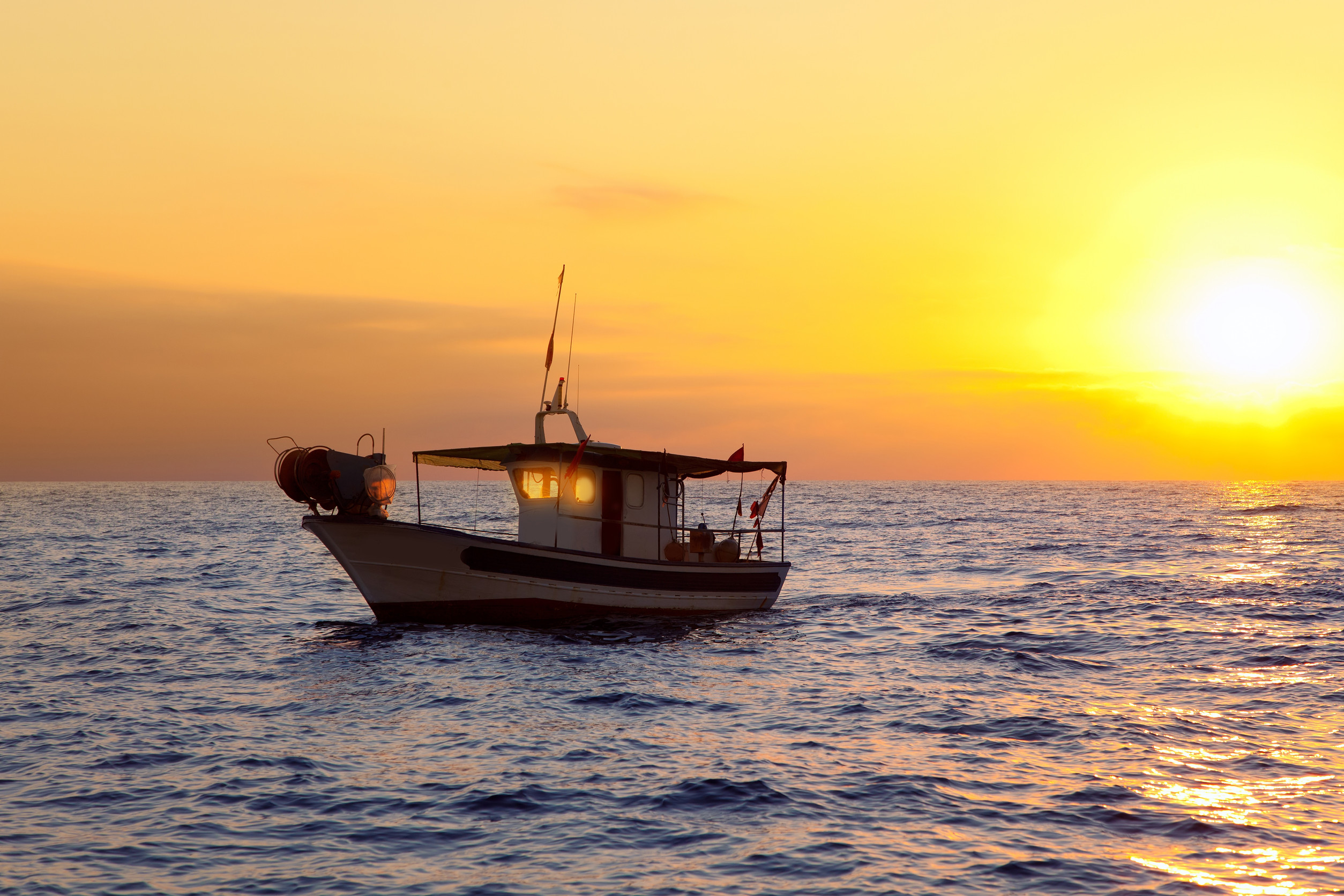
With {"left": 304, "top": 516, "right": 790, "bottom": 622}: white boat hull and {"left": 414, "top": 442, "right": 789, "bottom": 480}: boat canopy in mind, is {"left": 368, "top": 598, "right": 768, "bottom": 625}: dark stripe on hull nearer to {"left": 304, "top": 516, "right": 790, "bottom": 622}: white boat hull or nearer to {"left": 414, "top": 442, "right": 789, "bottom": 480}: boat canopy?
{"left": 304, "top": 516, "right": 790, "bottom": 622}: white boat hull

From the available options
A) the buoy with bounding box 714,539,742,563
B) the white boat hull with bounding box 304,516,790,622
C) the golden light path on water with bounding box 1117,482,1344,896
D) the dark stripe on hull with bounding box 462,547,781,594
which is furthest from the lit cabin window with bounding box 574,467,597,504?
the golden light path on water with bounding box 1117,482,1344,896

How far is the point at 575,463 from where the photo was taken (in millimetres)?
21281

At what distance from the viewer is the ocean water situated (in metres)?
8.66

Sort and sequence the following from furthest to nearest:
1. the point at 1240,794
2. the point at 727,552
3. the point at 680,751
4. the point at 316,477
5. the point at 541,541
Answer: the point at 727,552 → the point at 541,541 → the point at 316,477 → the point at 680,751 → the point at 1240,794

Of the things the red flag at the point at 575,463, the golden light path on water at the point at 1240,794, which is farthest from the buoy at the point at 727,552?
the golden light path on water at the point at 1240,794

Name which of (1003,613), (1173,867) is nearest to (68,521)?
(1003,613)

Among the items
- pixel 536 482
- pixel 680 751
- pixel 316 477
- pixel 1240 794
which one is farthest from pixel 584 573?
pixel 1240 794

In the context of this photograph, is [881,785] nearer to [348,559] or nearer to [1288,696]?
[1288,696]

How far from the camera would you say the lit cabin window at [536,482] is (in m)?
22.6

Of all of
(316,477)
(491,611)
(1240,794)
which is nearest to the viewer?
(1240,794)

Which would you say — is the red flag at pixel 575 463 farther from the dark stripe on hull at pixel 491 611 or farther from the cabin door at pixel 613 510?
the dark stripe on hull at pixel 491 611

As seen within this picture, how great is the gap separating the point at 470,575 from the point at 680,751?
9681mm

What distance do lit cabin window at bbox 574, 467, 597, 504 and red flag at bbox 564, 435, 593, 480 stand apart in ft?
0.55

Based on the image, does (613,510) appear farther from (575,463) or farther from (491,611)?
(491,611)
